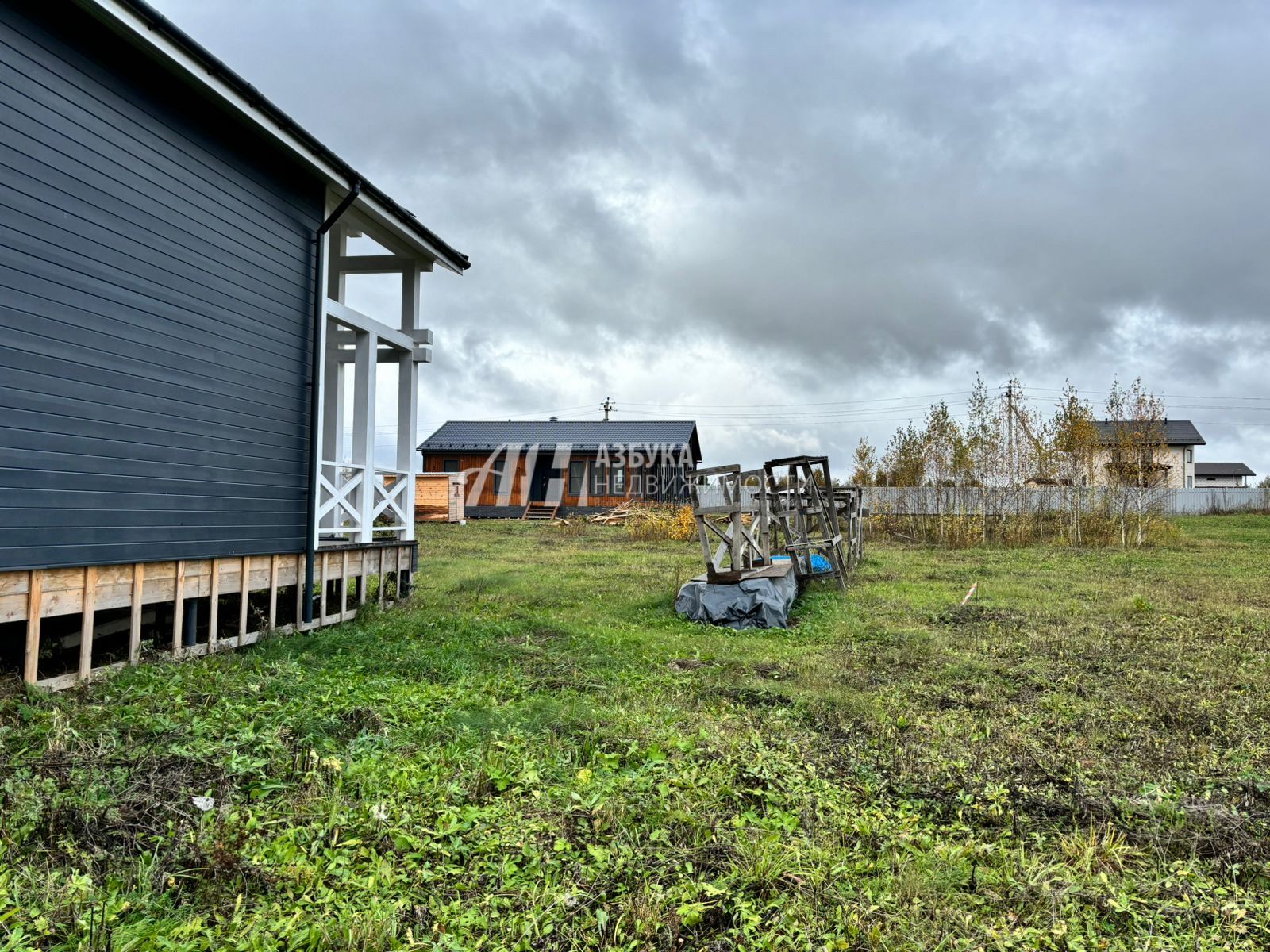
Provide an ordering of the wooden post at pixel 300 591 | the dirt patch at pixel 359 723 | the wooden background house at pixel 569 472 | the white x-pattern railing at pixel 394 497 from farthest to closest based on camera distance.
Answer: the wooden background house at pixel 569 472, the white x-pattern railing at pixel 394 497, the wooden post at pixel 300 591, the dirt patch at pixel 359 723

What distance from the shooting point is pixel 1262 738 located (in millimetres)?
4730

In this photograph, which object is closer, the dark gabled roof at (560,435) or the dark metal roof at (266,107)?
the dark metal roof at (266,107)

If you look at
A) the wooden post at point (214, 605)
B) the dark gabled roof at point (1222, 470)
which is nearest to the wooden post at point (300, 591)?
the wooden post at point (214, 605)

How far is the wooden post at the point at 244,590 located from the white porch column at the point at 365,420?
1.77m

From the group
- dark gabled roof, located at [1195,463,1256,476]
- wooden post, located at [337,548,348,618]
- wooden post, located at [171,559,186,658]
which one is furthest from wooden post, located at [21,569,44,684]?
dark gabled roof, located at [1195,463,1256,476]

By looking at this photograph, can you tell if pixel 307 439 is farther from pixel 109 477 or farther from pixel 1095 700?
pixel 1095 700

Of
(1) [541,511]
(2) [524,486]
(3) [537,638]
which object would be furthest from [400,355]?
(2) [524,486]

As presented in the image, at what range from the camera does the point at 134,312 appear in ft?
19.2

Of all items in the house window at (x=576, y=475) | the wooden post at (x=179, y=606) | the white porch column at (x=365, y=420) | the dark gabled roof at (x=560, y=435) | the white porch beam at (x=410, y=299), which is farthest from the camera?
the dark gabled roof at (x=560, y=435)

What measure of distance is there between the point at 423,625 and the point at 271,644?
63.2 inches

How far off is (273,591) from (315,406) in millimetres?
1931

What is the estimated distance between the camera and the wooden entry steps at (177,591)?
5.07 m

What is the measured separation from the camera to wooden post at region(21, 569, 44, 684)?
5031mm

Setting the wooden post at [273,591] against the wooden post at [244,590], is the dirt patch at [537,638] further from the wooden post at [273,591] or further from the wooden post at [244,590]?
the wooden post at [244,590]
